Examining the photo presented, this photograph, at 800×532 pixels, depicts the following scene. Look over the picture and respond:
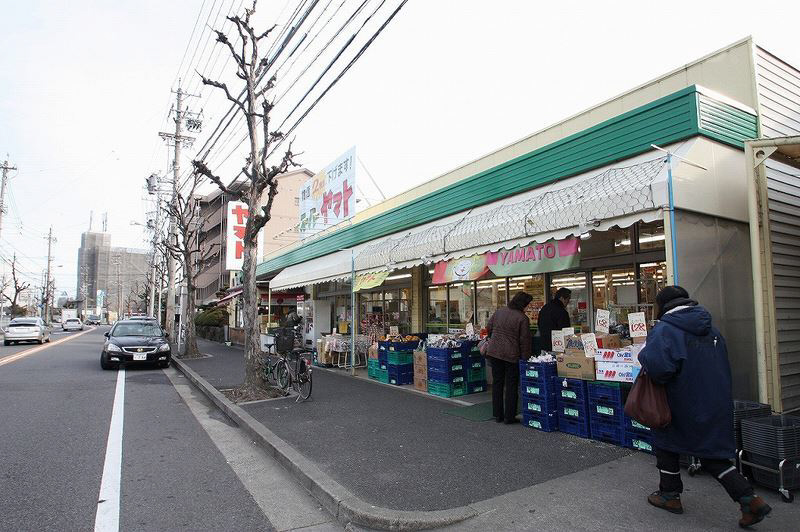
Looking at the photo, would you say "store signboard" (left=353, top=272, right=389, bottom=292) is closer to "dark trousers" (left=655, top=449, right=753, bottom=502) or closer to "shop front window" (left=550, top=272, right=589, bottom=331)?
"shop front window" (left=550, top=272, right=589, bottom=331)

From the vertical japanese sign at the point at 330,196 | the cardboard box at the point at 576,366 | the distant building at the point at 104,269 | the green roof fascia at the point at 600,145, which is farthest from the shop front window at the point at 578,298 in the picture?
the distant building at the point at 104,269

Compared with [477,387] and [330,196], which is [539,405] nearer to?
[477,387]

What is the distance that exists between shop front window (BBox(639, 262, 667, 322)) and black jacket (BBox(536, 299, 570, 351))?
1286 mm

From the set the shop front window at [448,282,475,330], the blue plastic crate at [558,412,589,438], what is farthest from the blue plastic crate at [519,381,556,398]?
the shop front window at [448,282,475,330]

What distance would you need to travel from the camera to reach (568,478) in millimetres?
4598

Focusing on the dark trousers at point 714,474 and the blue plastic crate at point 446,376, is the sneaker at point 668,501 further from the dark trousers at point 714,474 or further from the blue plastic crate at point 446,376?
the blue plastic crate at point 446,376

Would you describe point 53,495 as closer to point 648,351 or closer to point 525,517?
point 525,517

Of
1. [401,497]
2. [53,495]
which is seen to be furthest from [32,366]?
[401,497]

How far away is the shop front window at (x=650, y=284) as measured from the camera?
713 cm

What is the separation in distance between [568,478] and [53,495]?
489 cm

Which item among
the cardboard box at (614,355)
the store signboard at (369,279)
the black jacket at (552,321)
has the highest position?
the store signboard at (369,279)

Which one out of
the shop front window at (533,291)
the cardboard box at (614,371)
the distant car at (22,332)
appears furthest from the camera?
the distant car at (22,332)

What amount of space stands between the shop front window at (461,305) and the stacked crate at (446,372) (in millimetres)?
2091

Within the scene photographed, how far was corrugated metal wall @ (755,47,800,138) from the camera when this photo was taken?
6559 millimetres
